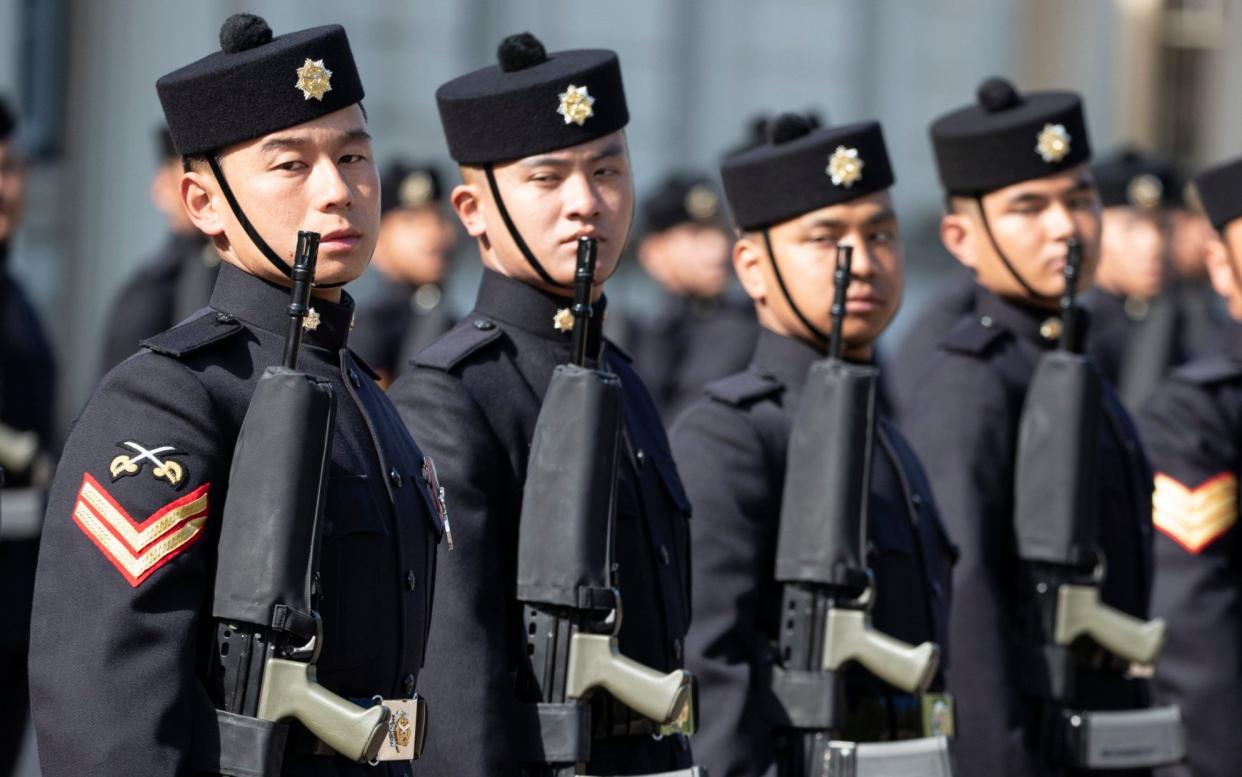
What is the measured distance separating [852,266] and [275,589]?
6.55 ft

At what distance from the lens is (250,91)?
11.4 ft

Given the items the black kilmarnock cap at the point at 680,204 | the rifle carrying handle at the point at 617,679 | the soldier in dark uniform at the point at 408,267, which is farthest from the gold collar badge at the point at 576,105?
the black kilmarnock cap at the point at 680,204

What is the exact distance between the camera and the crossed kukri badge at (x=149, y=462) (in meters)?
3.17

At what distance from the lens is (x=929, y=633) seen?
4742 millimetres

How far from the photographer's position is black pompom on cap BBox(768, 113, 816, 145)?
5.14 m

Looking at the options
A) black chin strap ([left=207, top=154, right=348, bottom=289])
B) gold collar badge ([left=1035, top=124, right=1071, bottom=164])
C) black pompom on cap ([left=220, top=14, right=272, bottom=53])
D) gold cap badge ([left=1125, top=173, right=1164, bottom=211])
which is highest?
black pompom on cap ([left=220, top=14, right=272, bottom=53])

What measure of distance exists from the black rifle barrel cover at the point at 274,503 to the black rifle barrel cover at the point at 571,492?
0.69m

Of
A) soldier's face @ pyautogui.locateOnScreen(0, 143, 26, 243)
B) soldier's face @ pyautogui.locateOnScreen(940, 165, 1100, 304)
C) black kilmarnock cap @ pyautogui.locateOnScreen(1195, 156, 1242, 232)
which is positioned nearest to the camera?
soldier's face @ pyautogui.locateOnScreen(940, 165, 1100, 304)

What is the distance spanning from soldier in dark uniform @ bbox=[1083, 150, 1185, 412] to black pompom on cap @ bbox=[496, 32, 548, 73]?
554cm

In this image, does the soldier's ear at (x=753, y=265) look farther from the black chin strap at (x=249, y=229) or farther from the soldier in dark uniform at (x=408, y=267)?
the soldier in dark uniform at (x=408, y=267)

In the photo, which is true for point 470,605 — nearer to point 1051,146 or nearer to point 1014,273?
point 1014,273

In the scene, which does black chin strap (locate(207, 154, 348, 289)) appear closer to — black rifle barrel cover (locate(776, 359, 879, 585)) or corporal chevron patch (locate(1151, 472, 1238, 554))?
black rifle barrel cover (locate(776, 359, 879, 585))

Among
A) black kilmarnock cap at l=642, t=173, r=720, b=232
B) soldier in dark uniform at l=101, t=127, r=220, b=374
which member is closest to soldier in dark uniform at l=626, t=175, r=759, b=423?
black kilmarnock cap at l=642, t=173, r=720, b=232

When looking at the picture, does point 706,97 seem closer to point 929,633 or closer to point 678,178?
point 678,178
